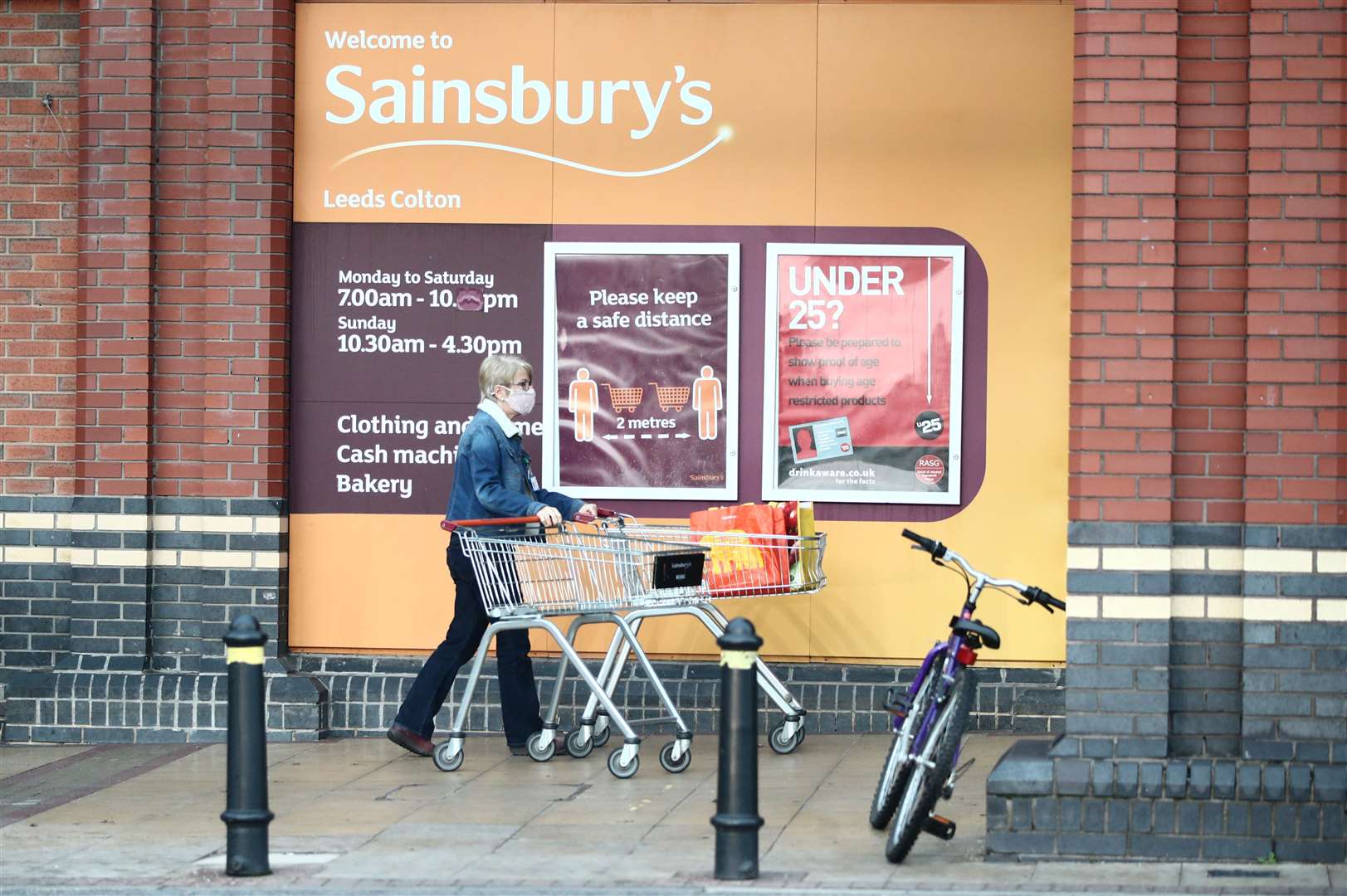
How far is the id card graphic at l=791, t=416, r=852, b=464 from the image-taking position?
998 cm

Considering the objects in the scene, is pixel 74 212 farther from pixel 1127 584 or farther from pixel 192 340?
pixel 1127 584

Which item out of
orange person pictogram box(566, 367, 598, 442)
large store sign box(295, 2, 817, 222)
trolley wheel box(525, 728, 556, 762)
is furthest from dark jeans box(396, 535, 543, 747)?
large store sign box(295, 2, 817, 222)

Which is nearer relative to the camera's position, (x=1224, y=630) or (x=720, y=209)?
(x=1224, y=630)

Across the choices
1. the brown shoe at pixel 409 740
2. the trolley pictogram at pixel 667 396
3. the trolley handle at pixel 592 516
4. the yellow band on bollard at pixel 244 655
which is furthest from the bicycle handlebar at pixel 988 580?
the brown shoe at pixel 409 740

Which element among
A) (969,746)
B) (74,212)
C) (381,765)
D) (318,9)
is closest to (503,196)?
(318,9)

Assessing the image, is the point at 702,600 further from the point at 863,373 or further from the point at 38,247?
the point at 38,247

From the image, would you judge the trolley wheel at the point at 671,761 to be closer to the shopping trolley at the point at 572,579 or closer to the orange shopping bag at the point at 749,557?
the shopping trolley at the point at 572,579

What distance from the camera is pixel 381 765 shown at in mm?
9258

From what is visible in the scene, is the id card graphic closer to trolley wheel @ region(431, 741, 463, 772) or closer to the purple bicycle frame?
trolley wheel @ region(431, 741, 463, 772)

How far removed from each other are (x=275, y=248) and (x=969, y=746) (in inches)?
175

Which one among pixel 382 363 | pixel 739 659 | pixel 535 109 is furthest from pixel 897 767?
pixel 535 109

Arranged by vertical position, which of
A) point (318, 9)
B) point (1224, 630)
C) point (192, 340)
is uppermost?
point (318, 9)

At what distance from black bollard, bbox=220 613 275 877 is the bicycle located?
2313 millimetres

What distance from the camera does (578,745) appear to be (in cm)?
928
